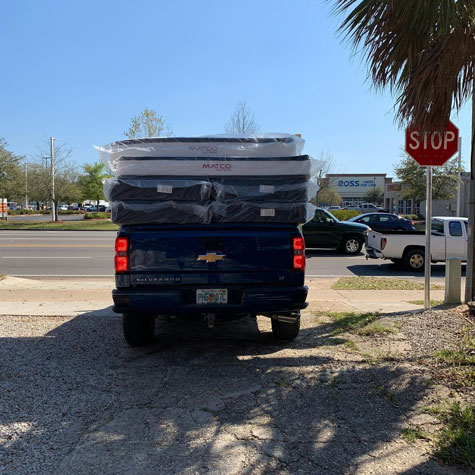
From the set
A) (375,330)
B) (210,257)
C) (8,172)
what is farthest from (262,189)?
(8,172)

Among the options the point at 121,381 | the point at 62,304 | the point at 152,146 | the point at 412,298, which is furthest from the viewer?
the point at 412,298

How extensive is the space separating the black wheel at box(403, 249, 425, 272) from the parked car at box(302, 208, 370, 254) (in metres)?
3.95

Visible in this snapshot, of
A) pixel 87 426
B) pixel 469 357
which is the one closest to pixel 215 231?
pixel 87 426

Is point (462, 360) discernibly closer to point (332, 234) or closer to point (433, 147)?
point (433, 147)

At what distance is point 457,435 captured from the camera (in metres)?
3.43

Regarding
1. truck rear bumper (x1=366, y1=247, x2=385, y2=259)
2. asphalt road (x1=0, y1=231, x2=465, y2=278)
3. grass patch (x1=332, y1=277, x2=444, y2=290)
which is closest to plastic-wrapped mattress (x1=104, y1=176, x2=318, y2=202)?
grass patch (x1=332, y1=277, x2=444, y2=290)

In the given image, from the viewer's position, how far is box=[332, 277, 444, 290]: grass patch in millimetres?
10461

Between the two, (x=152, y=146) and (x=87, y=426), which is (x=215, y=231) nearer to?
(x=152, y=146)

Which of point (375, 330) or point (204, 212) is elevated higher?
A: point (204, 212)

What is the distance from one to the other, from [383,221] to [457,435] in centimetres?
1878

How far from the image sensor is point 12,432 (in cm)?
359

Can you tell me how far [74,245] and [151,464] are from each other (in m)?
Answer: 18.1

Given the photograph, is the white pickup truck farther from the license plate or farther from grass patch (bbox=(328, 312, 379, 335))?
the license plate

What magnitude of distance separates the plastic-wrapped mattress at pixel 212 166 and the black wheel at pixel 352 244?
41.5 feet
